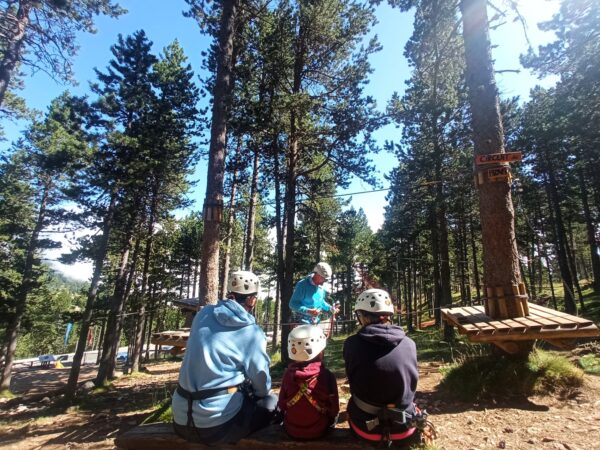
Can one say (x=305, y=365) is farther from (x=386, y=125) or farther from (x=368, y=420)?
(x=386, y=125)

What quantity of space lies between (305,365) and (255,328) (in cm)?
65

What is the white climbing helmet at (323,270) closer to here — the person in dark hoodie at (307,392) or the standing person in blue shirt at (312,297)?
the standing person in blue shirt at (312,297)

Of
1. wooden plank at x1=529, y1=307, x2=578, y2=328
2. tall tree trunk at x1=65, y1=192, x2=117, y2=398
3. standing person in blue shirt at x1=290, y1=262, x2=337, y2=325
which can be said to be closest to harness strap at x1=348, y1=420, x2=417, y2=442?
wooden plank at x1=529, y1=307, x2=578, y2=328

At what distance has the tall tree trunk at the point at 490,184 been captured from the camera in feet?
19.9

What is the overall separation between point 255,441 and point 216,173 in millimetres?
6153

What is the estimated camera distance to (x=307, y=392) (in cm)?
337

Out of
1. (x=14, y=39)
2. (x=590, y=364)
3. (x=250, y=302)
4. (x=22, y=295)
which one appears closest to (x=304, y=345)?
(x=250, y=302)

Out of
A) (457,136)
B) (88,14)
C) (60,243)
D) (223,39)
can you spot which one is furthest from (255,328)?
(60,243)

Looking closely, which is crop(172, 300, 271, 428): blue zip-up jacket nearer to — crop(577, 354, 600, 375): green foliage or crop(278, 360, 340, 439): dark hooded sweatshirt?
crop(278, 360, 340, 439): dark hooded sweatshirt

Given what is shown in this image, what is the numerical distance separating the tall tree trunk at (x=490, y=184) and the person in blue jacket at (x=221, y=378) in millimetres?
4493

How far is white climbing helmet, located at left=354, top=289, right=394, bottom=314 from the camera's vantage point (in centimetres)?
359

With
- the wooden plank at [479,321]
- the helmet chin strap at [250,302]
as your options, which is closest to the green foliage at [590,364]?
the wooden plank at [479,321]

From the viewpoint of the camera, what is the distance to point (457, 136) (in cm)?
1648

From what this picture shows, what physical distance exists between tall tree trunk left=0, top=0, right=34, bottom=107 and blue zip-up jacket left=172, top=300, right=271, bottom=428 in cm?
1332
